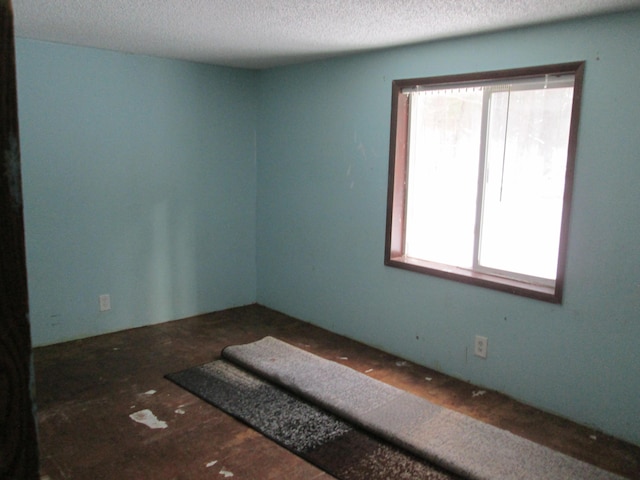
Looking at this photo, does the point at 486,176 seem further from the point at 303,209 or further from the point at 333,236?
the point at 303,209

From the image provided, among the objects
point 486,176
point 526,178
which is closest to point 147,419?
point 486,176

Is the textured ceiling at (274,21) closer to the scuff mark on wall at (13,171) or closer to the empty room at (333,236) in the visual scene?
the empty room at (333,236)

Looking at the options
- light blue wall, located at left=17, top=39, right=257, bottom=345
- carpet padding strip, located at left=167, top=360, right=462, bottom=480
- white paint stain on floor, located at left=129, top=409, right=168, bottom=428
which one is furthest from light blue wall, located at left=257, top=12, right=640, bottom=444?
white paint stain on floor, located at left=129, top=409, right=168, bottom=428

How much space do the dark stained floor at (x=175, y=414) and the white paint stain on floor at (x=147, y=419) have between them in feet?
0.11

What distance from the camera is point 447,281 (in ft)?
10.6

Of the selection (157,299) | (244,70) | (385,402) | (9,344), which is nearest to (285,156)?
(244,70)

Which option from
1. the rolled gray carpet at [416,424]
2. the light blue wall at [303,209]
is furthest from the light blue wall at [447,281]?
the rolled gray carpet at [416,424]

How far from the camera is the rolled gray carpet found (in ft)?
7.30

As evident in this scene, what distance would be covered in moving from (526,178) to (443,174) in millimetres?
559

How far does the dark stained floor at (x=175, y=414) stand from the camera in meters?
2.26

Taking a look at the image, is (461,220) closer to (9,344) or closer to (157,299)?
(157,299)

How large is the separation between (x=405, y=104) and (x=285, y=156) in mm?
1239

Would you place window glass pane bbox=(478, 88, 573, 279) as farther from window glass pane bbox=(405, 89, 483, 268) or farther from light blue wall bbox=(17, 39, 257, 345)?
light blue wall bbox=(17, 39, 257, 345)

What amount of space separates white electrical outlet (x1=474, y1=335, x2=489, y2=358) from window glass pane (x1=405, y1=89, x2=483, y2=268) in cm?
47
